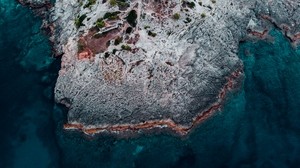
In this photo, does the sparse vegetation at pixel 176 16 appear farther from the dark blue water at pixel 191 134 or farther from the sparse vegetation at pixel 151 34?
the dark blue water at pixel 191 134

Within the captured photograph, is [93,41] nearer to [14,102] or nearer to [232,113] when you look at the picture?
[14,102]

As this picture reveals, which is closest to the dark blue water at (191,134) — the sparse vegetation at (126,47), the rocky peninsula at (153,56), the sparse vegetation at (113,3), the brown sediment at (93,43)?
the rocky peninsula at (153,56)

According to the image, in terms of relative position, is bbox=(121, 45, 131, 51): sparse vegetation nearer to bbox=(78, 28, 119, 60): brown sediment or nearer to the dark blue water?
bbox=(78, 28, 119, 60): brown sediment

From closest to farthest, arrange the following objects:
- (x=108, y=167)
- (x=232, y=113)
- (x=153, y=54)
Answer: (x=108, y=167)
(x=232, y=113)
(x=153, y=54)

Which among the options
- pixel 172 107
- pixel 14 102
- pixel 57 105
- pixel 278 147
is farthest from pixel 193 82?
pixel 14 102

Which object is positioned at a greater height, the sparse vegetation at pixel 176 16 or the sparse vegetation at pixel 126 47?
the sparse vegetation at pixel 176 16

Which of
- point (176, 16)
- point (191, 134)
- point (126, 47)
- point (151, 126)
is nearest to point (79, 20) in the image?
point (126, 47)
